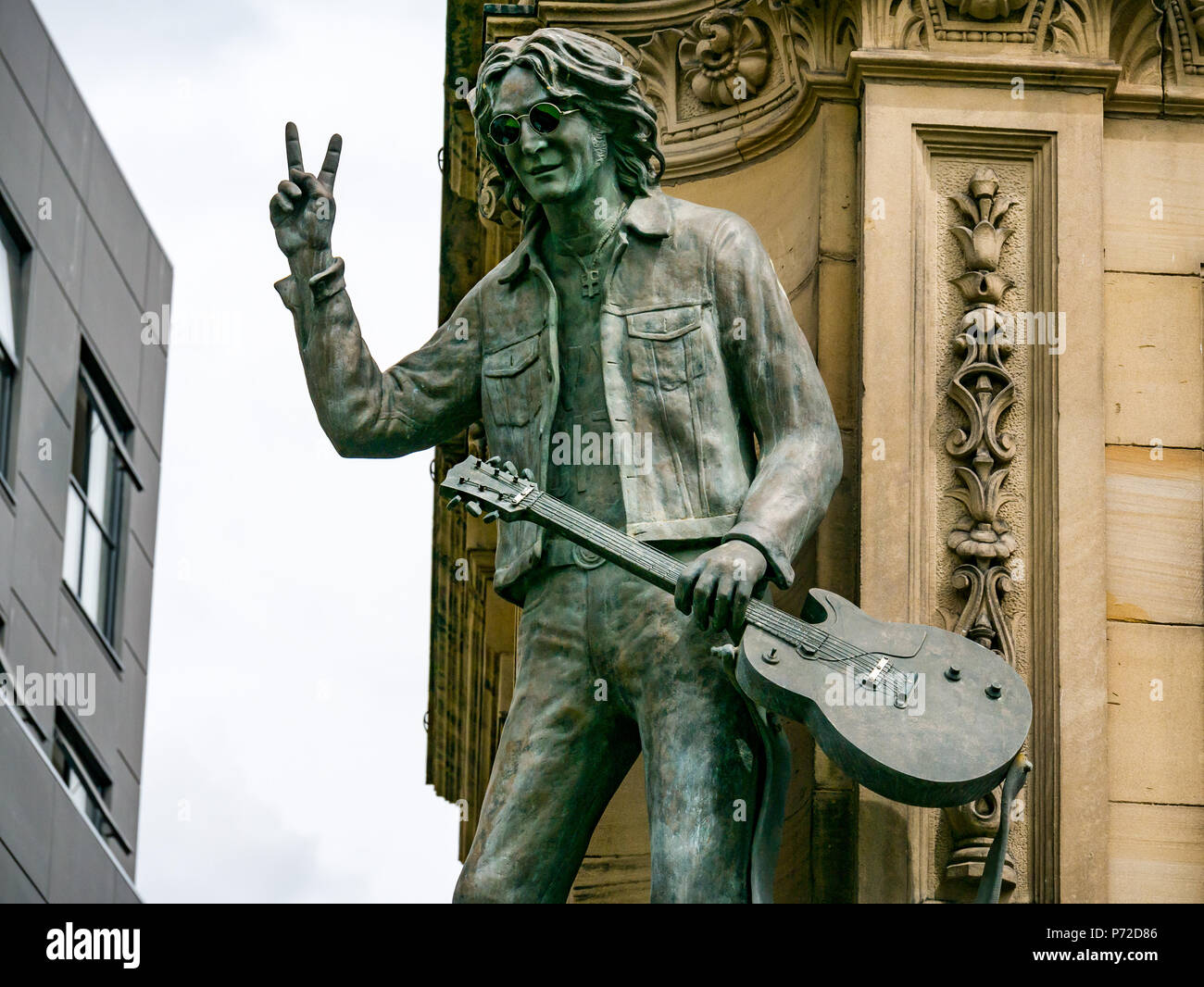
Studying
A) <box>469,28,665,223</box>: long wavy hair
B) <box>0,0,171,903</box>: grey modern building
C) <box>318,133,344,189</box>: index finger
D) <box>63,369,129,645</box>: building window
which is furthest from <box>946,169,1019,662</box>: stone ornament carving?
<box>63,369,129,645</box>: building window

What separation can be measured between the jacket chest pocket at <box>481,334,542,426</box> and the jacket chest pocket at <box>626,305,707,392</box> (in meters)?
0.40

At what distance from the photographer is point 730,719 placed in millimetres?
10328

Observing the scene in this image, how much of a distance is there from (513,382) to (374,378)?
0.53 meters

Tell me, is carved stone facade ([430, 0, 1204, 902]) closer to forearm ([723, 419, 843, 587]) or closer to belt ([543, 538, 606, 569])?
forearm ([723, 419, 843, 587])

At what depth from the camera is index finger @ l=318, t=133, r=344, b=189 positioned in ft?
35.5

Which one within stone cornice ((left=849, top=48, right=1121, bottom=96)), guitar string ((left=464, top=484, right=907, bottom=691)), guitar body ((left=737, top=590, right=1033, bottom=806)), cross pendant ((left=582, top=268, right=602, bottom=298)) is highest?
stone cornice ((left=849, top=48, right=1121, bottom=96))

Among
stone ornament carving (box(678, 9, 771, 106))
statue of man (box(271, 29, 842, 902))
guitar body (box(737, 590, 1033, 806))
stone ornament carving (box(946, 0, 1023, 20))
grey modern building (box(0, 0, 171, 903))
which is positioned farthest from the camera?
grey modern building (box(0, 0, 171, 903))

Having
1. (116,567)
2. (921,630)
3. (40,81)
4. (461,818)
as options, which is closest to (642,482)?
(921,630)

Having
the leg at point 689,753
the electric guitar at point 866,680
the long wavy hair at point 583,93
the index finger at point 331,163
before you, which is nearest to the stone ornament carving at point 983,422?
the electric guitar at point 866,680

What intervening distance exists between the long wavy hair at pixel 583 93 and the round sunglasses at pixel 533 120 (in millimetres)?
42

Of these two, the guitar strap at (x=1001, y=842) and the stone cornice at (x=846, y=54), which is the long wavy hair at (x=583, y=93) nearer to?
the stone cornice at (x=846, y=54)

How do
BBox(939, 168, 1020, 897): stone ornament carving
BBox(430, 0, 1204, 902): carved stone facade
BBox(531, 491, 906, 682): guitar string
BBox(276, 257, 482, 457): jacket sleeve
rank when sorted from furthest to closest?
BBox(939, 168, 1020, 897): stone ornament carving → BBox(430, 0, 1204, 902): carved stone facade → BBox(276, 257, 482, 457): jacket sleeve → BBox(531, 491, 906, 682): guitar string
